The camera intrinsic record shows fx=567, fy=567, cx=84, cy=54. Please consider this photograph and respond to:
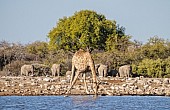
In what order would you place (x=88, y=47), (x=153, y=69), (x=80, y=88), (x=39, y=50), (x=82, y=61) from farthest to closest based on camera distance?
(x=39, y=50) → (x=88, y=47) → (x=153, y=69) → (x=80, y=88) → (x=82, y=61)

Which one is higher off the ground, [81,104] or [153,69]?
[153,69]

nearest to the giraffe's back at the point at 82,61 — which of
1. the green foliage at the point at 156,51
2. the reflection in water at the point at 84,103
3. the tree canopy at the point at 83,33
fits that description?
the reflection in water at the point at 84,103

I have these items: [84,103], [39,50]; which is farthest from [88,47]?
[84,103]

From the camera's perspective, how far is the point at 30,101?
942 inches

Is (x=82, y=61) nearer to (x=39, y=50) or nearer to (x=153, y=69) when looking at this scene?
(x=153, y=69)

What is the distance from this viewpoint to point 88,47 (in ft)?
189

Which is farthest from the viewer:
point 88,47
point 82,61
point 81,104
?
point 88,47

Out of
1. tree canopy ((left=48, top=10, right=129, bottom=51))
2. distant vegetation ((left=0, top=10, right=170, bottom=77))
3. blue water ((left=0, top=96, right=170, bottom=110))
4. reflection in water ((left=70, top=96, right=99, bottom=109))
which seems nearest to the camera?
A: reflection in water ((left=70, top=96, right=99, bottom=109))

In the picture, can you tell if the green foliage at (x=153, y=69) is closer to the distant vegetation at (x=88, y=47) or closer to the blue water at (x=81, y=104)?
the distant vegetation at (x=88, y=47)

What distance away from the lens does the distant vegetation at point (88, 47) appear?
49875 mm

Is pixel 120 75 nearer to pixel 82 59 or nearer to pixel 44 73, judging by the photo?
pixel 44 73

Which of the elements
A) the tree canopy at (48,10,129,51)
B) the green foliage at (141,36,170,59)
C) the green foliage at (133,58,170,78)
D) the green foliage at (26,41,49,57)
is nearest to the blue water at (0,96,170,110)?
the green foliage at (133,58,170,78)

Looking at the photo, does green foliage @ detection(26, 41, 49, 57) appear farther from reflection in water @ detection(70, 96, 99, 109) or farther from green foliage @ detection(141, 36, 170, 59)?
reflection in water @ detection(70, 96, 99, 109)

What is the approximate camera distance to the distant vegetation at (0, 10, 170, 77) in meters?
49.9
